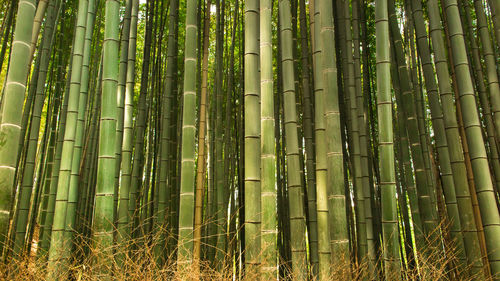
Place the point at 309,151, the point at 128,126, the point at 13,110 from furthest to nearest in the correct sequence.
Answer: the point at 309,151, the point at 128,126, the point at 13,110

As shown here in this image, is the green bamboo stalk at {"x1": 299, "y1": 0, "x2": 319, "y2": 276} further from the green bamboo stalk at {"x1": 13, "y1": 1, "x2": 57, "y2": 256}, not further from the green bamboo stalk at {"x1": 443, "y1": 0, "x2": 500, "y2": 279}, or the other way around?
the green bamboo stalk at {"x1": 13, "y1": 1, "x2": 57, "y2": 256}

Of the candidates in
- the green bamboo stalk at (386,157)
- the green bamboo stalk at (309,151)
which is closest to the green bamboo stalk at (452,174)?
the green bamboo stalk at (386,157)

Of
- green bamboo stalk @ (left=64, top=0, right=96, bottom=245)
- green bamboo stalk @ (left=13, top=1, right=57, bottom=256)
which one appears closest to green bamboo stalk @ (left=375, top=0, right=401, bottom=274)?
green bamboo stalk @ (left=64, top=0, right=96, bottom=245)

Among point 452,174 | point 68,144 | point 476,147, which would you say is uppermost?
point 68,144

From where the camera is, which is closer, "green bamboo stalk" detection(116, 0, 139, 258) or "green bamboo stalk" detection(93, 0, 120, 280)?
"green bamboo stalk" detection(93, 0, 120, 280)

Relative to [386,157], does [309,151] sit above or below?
above

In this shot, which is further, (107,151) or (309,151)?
(309,151)

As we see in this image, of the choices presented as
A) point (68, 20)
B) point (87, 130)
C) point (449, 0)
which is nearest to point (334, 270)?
point (449, 0)

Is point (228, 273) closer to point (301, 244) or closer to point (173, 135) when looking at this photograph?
point (301, 244)

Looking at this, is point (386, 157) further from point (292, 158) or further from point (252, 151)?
point (252, 151)

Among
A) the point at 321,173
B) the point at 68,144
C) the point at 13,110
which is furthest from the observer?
the point at 68,144

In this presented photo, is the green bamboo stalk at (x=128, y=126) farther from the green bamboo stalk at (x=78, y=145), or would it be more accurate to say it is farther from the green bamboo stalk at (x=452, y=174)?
the green bamboo stalk at (x=452, y=174)

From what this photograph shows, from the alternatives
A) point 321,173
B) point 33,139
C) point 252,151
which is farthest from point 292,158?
point 33,139

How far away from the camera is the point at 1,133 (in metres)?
1.89
